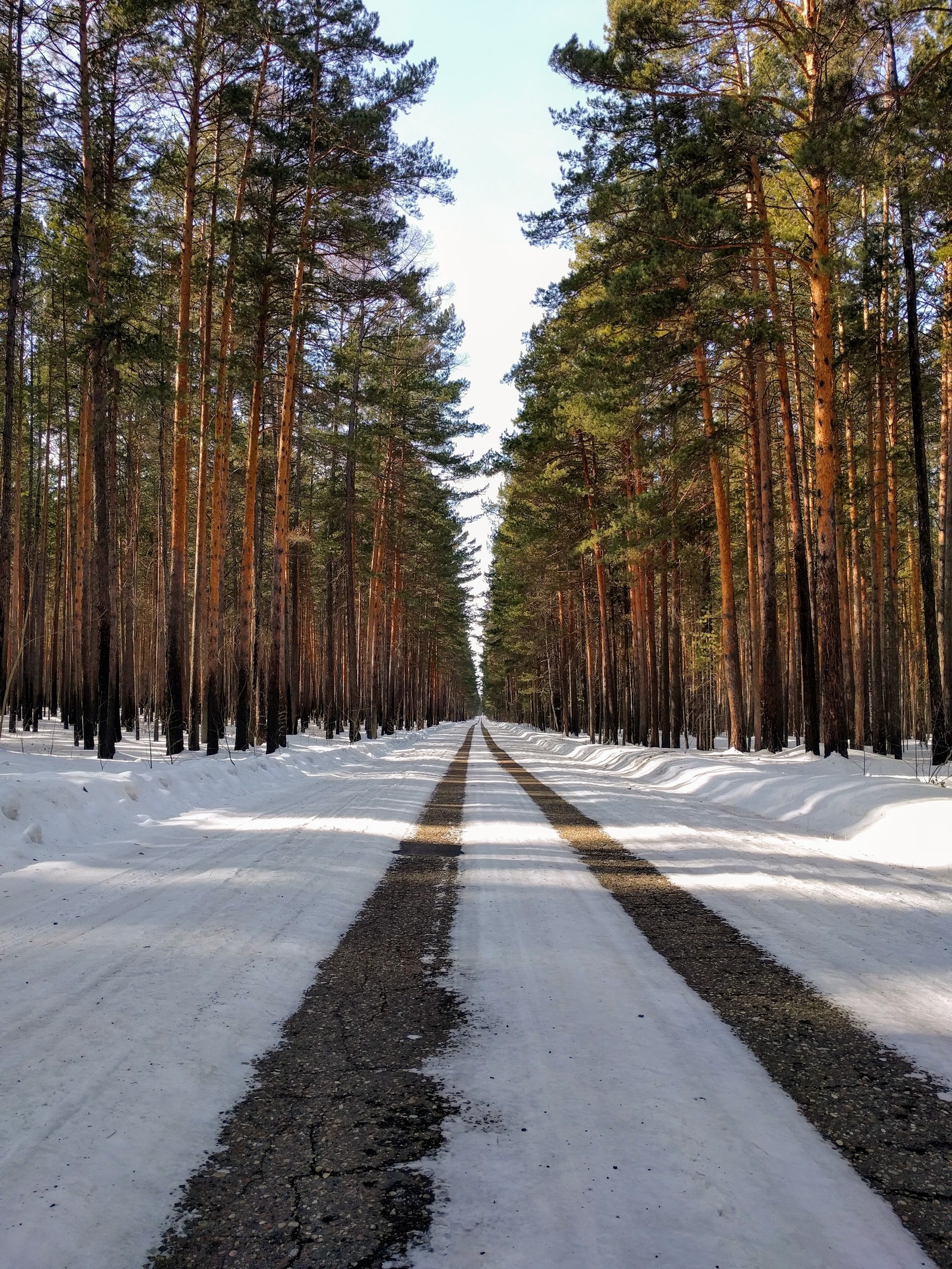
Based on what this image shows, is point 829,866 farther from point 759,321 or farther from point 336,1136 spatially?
point 759,321

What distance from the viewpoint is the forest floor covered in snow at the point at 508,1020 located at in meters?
1.92

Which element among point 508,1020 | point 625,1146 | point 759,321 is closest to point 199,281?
point 759,321

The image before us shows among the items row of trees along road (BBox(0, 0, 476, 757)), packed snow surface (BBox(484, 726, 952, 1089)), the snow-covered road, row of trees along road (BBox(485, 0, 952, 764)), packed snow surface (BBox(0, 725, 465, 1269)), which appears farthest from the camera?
row of trees along road (BBox(0, 0, 476, 757))

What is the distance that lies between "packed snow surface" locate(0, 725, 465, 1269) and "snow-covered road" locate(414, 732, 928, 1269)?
82 cm

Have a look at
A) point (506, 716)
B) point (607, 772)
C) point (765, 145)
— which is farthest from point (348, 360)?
point (506, 716)

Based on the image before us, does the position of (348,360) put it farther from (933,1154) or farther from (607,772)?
(933,1154)

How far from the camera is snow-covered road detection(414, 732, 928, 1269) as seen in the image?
1.83 meters

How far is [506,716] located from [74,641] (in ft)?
296

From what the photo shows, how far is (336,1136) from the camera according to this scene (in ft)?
7.61

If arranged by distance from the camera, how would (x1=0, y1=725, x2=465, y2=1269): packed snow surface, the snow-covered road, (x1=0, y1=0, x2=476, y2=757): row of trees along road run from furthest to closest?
1. (x1=0, y1=0, x2=476, y2=757): row of trees along road
2. (x1=0, y1=725, x2=465, y2=1269): packed snow surface
3. the snow-covered road

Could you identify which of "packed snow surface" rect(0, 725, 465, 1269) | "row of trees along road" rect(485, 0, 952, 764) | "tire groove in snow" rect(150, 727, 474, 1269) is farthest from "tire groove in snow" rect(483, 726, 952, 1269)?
"row of trees along road" rect(485, 0, 952, 764)

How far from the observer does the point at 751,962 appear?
3.92 metres

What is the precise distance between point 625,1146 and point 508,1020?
1016 millimetres

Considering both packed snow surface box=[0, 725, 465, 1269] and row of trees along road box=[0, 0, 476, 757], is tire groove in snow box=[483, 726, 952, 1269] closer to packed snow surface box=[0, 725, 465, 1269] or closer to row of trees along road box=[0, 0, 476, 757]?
packed snow surface box=[0, 725, 465, 1269]
